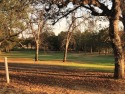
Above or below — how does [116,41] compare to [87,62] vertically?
above

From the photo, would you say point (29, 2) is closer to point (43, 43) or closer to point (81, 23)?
point (81, 23)

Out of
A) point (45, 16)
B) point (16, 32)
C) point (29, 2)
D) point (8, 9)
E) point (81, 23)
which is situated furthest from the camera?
point (81, 23)

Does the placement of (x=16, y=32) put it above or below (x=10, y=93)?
above

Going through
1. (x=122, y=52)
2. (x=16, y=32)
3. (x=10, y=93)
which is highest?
(x=16, y=32)

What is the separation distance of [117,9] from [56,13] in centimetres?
371

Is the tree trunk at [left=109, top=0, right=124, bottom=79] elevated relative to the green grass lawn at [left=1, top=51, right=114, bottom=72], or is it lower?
elevated

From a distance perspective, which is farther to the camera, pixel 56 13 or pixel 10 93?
pixel 56 13

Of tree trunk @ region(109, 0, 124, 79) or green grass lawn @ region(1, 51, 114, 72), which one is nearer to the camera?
tree trunk @ region(109, 0, 124, 79)

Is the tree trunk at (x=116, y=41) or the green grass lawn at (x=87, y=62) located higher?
the tree trunk at (x=116, y=41)

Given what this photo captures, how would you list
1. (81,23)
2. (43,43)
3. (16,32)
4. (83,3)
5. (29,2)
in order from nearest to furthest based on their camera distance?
(83,3) → (29,2) → (16,32) → (81,23) → (43,43)

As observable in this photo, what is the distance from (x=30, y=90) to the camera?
1241 centimetres

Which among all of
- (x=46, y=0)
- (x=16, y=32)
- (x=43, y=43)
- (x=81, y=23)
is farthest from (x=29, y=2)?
(x=43, y=43)

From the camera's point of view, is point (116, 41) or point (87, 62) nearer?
point (116, 41)

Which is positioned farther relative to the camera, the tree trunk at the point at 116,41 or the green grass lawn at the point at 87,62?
the green grass lawn at the point at 87,62
